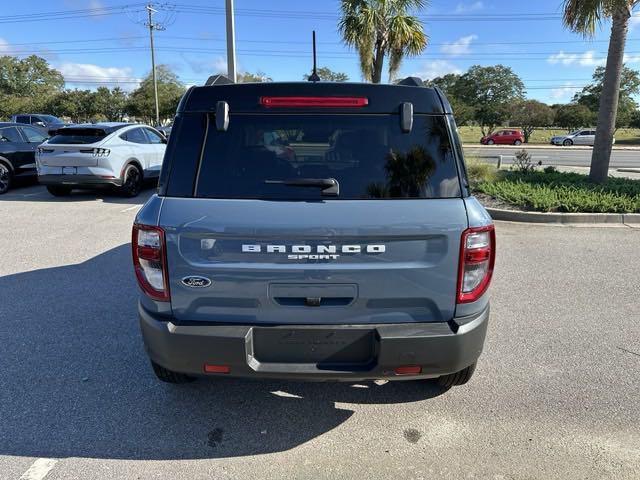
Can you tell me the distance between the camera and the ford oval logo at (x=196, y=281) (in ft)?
7.61

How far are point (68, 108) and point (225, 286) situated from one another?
5928 cm

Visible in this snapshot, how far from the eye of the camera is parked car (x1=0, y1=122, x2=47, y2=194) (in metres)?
11.1

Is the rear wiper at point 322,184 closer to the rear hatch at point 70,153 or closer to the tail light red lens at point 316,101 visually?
the tail light red lens at point 316,101

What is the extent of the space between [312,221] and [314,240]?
10cm

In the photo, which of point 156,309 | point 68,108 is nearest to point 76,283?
point 156,309

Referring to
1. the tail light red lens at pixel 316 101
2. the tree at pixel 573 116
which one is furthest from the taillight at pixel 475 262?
the tree at pixel 573 116

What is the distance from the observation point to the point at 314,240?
2268mm

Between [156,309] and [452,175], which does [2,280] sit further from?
[452,175]

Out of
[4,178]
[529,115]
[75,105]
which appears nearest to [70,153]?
[4,178]

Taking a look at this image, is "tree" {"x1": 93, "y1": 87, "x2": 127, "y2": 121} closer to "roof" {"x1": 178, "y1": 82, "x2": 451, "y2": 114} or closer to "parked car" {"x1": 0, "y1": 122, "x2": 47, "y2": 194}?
"parked car" {"x1": 0, "y1": 122, "x2": 47, "y2": 194}

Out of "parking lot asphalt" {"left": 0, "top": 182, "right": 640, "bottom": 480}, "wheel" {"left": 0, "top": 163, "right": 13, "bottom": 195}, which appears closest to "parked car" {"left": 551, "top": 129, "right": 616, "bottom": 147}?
"parking lot asphalt" {"left": 0, "top": 182, "right": 640, "bottom": 480}

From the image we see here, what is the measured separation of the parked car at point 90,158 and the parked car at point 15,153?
160cm

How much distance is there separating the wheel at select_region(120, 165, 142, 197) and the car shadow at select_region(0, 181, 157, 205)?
145 millimetres

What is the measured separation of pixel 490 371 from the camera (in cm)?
341
